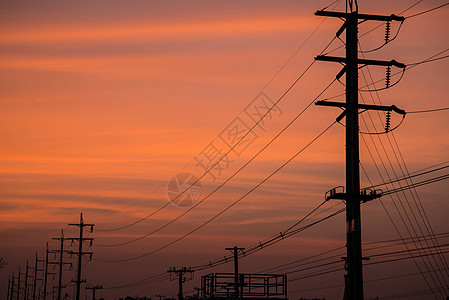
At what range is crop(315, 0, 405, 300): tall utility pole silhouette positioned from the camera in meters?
28.4

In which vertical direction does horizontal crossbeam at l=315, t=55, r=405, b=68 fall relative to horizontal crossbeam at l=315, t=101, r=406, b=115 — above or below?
above

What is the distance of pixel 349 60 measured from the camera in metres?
31.5

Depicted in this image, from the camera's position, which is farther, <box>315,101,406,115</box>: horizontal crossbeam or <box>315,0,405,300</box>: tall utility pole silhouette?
<box>315,101,406,115</box>: horizontal crossbeam

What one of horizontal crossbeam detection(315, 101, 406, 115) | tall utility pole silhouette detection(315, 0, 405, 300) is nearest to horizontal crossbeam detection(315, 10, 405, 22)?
tall utility pole silhouette detection(315, 0, 405, 300)

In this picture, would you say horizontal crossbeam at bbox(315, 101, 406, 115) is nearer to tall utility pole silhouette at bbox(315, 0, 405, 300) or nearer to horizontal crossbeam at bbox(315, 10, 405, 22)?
tall utility pole silhouette at bbox(315, 0, 405, 300)

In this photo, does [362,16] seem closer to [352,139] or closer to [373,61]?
[373,61]

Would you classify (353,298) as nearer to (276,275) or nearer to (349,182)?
(349,182)

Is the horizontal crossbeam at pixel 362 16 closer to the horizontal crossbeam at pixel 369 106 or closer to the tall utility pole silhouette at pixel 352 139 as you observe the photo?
the tall utility pole silhouette at pixel 352 139

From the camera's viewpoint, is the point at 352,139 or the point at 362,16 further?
the point at 362,16

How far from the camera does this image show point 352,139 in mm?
29656

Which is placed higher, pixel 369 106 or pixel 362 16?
pixel 362 16

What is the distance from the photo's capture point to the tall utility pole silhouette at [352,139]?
28.4 metres

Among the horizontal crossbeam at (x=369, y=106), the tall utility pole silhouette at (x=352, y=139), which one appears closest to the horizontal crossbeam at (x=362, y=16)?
the tall utility pole silhouette at (x=352, y=139)

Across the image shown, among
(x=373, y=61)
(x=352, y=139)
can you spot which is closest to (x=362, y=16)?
(x=373, y=61)
